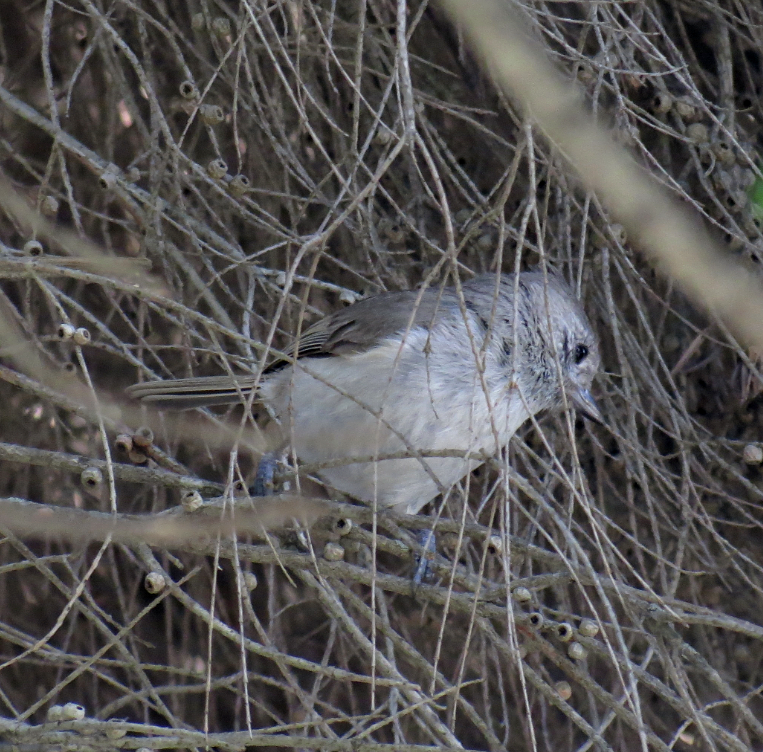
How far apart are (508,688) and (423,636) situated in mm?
348

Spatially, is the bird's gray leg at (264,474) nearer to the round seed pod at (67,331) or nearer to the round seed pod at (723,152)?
the round seed pod at (67,331)

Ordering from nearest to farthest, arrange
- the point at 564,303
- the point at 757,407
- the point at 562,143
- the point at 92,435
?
1. the point at 562,143
2. the point at 564,303
3. the point at 757,407
4. the point at 92,435

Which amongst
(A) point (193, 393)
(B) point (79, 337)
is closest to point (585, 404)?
(A) point (193, 393)

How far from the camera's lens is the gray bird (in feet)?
10.2

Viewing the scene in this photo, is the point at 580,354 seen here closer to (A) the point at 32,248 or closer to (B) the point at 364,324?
(B) the point at 364,324

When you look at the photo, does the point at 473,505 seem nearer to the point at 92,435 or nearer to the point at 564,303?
the point at 564,303

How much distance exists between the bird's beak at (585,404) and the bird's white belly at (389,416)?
24cm

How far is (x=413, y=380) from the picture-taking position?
314 cm

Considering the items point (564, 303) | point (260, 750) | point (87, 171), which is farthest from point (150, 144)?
point (260, 750)

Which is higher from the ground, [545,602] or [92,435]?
[92,435]

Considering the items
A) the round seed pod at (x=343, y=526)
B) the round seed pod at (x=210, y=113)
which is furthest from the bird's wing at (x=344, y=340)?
the round seed pod at (x=210, y=113)

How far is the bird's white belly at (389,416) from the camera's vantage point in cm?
309

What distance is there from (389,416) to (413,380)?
0.13m

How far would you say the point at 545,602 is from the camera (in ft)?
12.8
